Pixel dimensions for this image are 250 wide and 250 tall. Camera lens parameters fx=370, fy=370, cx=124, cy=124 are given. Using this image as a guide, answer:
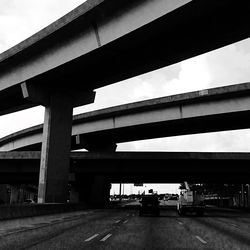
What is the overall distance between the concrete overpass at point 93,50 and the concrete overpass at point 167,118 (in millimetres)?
10604

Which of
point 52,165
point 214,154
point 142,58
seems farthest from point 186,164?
point 142,58

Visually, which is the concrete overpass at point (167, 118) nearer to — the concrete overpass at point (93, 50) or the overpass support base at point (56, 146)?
the concrete overpass at point (93, 50)

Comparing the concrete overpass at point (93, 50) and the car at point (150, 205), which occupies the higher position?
the concrete overpass at point (93, 50)

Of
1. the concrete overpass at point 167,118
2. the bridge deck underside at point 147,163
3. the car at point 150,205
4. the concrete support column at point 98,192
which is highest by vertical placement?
the concrete overpass at point 167,118

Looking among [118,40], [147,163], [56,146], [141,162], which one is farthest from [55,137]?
[147,163]

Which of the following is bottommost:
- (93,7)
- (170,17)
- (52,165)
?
(52,165)

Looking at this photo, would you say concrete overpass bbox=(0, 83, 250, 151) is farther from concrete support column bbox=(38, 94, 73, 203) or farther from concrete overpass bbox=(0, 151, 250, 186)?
concrete support column bbox=(38, 94, 73, 203)

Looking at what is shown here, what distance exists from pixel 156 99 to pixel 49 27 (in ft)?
63.3

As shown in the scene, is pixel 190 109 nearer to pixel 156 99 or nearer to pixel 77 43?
pixel 156 99

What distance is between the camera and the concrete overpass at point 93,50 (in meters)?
20.1

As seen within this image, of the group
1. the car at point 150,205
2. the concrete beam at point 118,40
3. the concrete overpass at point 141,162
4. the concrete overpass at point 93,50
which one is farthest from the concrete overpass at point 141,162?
the concrete beam at point 118,40

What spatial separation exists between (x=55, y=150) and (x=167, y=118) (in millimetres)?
14504

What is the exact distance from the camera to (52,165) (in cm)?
3262

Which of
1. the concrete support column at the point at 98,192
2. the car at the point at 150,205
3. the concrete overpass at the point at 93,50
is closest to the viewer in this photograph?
the concrete overpass at the point at 93,50
